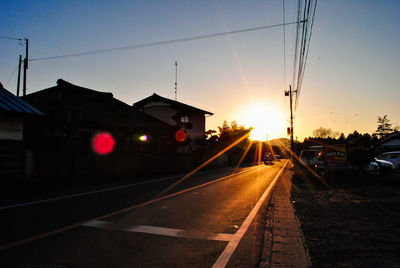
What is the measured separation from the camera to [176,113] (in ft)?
124

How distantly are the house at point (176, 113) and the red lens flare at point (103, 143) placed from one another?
18.7 meters

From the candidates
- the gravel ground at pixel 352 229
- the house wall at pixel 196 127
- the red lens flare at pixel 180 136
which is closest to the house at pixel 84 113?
the red lens flare at pixel 180 136

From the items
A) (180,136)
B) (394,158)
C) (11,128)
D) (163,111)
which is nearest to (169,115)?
(163,111)

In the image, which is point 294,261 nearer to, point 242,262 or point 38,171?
point 242,262

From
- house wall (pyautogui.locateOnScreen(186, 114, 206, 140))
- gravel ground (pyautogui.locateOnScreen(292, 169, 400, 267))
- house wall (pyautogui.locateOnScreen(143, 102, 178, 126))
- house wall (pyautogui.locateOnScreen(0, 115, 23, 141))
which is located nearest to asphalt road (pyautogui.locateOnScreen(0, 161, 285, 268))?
gravel ground (pyautogui.locateOnScreen(292, 169, 400, 267))

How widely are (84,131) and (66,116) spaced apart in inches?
74.6

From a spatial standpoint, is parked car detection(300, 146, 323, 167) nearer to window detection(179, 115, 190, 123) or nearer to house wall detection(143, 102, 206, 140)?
house wall detection(143, 102, 206, 140)

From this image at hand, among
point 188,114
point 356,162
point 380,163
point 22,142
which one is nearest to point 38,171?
point 22,142

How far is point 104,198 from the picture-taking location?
899cm

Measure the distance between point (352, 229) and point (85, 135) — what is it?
1592 centimetres

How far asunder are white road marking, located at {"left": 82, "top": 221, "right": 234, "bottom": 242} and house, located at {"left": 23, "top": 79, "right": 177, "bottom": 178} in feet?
26.3

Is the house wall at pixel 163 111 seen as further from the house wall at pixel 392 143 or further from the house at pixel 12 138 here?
the house wall at pixel 392 143

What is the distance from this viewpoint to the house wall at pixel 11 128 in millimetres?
11115

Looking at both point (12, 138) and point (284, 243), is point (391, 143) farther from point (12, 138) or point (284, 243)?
point (12, 138)
